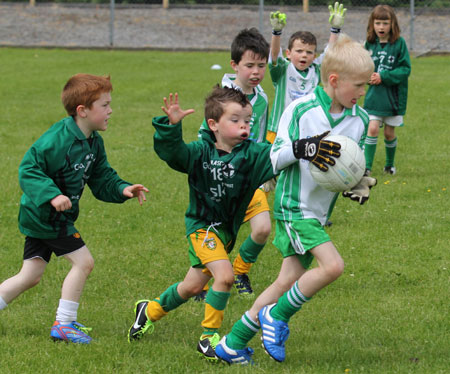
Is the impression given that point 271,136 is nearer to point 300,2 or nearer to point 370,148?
point 370,148

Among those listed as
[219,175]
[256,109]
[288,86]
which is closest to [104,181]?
[219,175]

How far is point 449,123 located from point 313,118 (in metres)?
9.72

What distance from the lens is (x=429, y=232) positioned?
758 cm

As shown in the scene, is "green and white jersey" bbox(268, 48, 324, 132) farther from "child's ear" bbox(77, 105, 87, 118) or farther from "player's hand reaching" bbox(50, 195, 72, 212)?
"player's hand reaching" bbox(50, 195, 72, 212)

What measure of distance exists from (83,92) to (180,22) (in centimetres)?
2274

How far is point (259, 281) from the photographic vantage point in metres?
6.38

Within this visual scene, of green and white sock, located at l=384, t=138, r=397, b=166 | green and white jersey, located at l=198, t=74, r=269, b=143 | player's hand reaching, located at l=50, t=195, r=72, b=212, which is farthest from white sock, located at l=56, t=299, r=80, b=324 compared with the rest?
green and white sock, located at l=384, t=138, r=397, b=166

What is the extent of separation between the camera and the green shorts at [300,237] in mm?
4496

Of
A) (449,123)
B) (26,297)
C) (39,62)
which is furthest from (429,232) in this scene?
(39,62)

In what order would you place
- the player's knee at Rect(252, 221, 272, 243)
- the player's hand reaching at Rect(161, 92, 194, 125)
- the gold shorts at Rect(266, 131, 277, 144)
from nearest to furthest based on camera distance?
the player's hand reaching at Rect(161, 92, 194, 125) < the player's knee at Rect(252, 221, 272, 243) < the gold shorts at Rect(266, 131, 277, 144)

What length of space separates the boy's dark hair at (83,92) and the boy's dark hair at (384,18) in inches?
228

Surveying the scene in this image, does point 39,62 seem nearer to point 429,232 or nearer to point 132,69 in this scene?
point 132,69

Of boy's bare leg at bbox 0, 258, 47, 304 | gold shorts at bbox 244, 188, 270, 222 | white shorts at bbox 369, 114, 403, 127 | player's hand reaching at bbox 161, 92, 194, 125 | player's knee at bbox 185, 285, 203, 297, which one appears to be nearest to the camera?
player's hand reaching at bbox 161, 92, 194, 125

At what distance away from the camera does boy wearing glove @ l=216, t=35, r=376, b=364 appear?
4480mm
